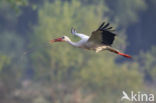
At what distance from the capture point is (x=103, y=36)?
37.6 ft

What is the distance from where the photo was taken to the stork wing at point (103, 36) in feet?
36.3

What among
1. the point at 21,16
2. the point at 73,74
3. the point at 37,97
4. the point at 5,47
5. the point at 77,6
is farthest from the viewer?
the point at 21,16

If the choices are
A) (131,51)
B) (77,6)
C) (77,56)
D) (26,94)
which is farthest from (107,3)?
(26,94)

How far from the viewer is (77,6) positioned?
33.1 m

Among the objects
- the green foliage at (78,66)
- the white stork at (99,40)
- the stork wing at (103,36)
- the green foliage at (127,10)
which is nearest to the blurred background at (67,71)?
the green foliage at (78,66)

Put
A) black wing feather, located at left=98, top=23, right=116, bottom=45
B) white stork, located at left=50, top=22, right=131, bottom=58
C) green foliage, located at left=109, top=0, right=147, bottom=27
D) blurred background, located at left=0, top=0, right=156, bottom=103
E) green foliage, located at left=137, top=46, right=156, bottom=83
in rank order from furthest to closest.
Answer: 1. green foliage, located at left=109, top=0, right=147, bottom=27
2. green foliage, located at left=137, top=46, right=156, bottom=83
3. blurred background, located at left=0, top=0, right=156, bottom=103
4. white stork, located at left=50, top=22, right=131, bottom=58
5. black wing feather, located at left=98, top=23, right=116, bottom=45

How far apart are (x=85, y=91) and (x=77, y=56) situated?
2.09 meters

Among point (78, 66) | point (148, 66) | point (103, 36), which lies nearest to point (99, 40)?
point (103, 36)

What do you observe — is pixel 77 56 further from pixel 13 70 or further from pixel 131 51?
pixel 131 51

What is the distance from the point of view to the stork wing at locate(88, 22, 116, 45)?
1107 centimetres

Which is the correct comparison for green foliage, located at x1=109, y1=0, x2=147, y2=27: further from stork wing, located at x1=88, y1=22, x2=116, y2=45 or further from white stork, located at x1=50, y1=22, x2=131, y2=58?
stork wing, located at x1=88, y1=22, x2=116, y2=45

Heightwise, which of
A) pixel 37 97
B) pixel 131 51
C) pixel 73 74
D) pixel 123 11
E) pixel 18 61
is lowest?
pixel 37 97

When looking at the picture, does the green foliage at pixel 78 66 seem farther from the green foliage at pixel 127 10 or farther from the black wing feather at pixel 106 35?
the green foliage at pixel 127 10

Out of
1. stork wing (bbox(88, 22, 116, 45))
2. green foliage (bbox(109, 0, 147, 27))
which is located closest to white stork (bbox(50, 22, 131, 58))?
stork wing (bbox(88, 22, 116, 45))
